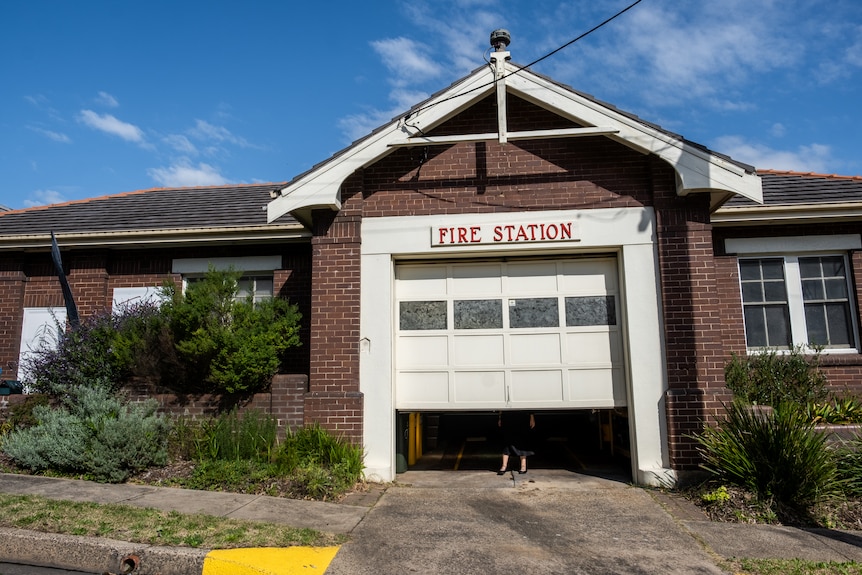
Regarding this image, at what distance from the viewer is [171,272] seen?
12.0 m

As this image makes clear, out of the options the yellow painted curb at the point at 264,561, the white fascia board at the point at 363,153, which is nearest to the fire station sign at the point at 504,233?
the white fascia board at the point at 363,153

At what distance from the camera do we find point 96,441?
26.9 feet

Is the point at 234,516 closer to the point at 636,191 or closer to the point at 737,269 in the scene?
the point at 636,191

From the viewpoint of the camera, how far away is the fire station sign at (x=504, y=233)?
9070 mm

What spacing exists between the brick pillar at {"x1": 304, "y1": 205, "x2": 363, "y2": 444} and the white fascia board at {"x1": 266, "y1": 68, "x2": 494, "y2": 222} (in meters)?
0.40

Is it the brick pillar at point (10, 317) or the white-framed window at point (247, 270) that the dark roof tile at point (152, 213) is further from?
the brick pillar at point (10, 317)

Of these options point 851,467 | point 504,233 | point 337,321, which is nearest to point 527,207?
point 504,233

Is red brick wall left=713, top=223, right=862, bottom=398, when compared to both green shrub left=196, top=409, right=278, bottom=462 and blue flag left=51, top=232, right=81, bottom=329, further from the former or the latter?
blue flag left=51, top=232, right=81, bottom=329

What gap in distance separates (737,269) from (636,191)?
3.29 m

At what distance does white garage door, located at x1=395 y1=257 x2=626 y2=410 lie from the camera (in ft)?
29.8

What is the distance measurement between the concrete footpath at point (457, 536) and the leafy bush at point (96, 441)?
0.33 m

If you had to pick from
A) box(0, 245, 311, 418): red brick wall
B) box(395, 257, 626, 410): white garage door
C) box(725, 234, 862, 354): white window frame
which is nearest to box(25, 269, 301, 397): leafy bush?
box(0, 245, 311, 418): red brick wall

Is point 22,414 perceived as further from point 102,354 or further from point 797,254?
point 797,254

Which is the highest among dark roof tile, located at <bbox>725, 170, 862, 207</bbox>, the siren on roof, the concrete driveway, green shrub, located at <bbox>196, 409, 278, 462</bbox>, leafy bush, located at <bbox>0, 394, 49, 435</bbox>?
the siren on roof
